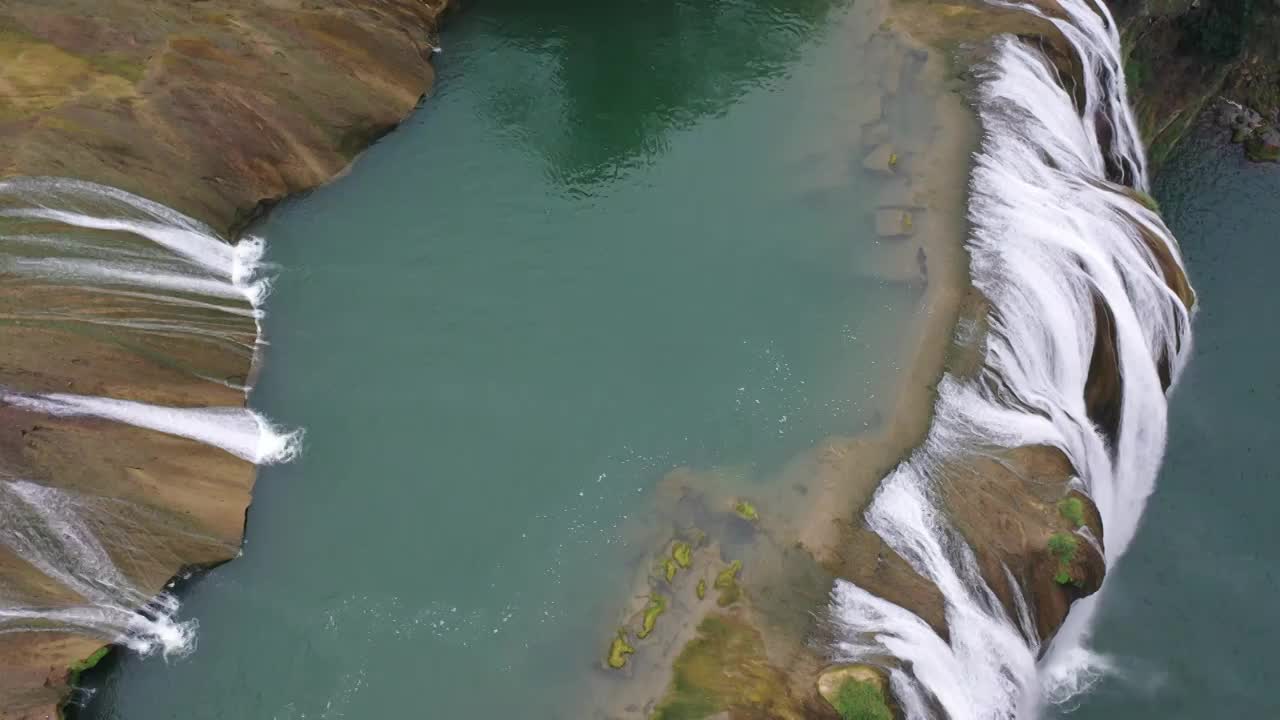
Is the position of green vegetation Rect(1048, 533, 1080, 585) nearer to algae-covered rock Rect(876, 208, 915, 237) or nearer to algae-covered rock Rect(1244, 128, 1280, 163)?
algae-covered rock Rect(876, 208, 915, 237)

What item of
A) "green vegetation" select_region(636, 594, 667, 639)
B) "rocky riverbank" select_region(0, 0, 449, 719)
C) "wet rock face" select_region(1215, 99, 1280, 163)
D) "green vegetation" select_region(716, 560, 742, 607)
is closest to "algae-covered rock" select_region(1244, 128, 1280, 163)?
"wet rock face" select_region(1215, 99, 1280, 163)

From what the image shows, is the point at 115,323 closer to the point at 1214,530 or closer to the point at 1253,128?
the point at 1214,530

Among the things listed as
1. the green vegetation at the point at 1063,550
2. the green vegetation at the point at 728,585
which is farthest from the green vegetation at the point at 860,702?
the green vegetation at the point at 1063,550

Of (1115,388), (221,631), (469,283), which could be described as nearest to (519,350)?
(469,283)

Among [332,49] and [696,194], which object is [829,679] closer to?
[696,194]

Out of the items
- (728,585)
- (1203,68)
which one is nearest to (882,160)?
(728,585)

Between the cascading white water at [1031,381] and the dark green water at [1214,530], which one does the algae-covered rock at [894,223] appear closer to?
the cascading white water at [1031,381]
